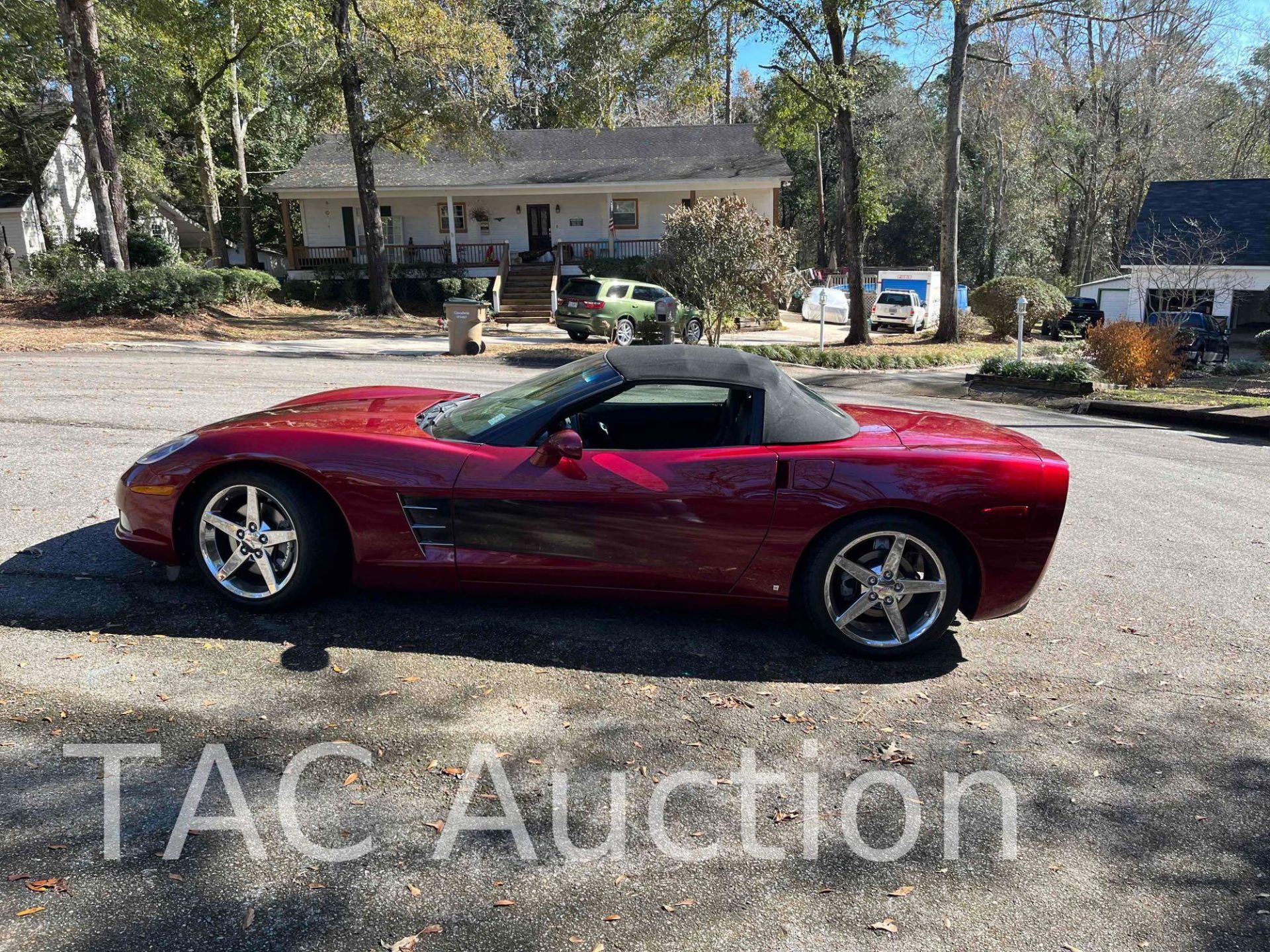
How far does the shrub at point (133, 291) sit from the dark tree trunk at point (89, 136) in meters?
0.95

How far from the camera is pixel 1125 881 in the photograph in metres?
2.83

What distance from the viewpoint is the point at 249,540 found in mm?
4223

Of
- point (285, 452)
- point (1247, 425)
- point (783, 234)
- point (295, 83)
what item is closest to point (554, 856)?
point (285, 452)

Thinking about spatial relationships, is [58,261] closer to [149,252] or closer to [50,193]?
[149,252]

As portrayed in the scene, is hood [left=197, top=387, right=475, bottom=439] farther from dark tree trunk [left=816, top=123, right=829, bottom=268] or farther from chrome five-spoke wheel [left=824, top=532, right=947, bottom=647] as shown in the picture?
dark tree trunk [left=816, top=123, right=829, bottom=268]

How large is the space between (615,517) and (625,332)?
18.1m

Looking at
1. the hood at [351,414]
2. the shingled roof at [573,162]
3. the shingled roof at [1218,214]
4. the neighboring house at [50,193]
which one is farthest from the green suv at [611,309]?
the neighboring house at [50,193]

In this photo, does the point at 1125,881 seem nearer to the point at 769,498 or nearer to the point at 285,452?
the point at 769,498

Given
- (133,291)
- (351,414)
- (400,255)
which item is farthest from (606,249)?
(351,414)

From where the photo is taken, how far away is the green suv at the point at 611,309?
72.4 feet

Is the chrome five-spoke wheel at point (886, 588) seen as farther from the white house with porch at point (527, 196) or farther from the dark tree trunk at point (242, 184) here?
the dark tree trunk at point (242, 184)

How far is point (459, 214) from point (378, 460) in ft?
108

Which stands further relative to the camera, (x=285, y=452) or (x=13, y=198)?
(x=13, y=198)

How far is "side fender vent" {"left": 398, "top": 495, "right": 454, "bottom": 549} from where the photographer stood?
415 centimetres
